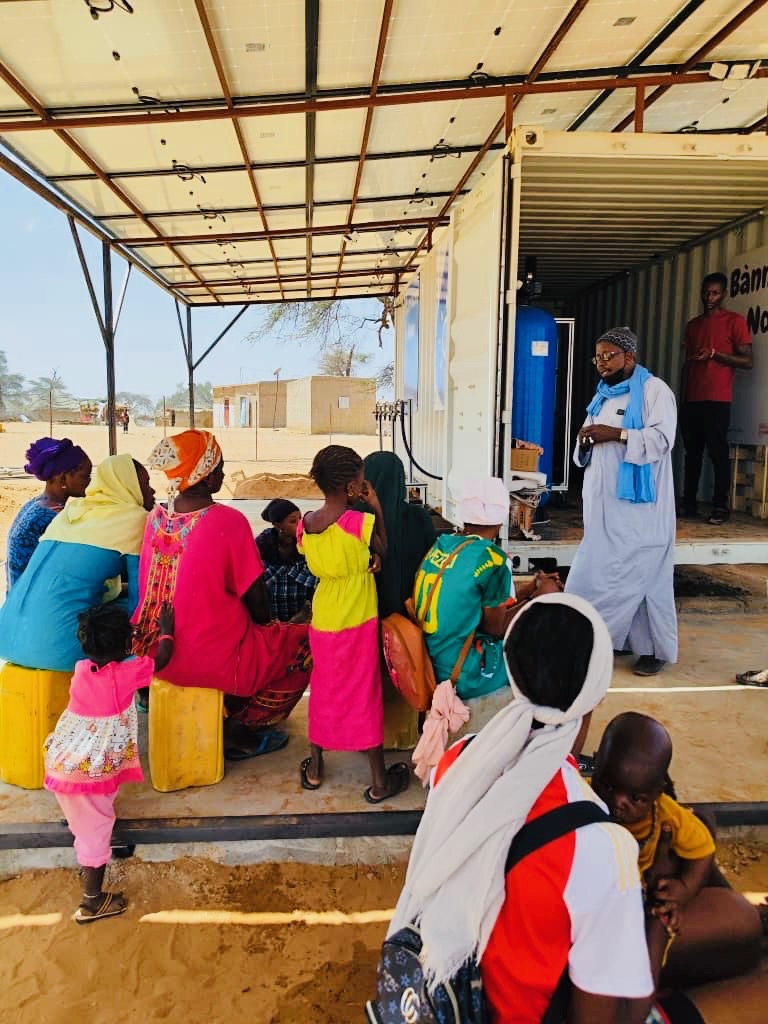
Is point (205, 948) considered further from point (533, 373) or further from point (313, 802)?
point (533, 373)

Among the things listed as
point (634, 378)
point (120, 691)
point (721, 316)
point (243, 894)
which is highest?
point (721, 316)

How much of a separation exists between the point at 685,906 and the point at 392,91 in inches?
196

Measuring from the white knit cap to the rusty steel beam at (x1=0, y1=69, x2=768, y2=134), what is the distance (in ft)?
10.3

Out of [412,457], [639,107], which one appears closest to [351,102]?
[639,107]

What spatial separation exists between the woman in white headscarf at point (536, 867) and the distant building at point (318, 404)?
27.0m

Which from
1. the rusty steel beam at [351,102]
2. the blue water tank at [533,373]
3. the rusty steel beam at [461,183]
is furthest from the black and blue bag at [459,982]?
the rusty steel beam at [461,183]

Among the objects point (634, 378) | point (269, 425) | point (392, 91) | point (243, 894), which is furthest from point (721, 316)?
point (269, 425)

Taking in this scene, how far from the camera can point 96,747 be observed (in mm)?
2438

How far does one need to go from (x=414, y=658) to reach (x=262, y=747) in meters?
1.03

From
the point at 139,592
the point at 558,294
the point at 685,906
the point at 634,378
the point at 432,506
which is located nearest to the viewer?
the point at 685,906

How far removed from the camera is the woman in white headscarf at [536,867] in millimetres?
1224

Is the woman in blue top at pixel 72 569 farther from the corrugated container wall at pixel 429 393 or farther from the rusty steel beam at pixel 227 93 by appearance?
the corrugated container wall at pixel 429 393

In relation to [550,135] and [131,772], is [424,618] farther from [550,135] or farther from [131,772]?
[550,135]

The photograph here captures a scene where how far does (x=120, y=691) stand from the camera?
2.49 m
